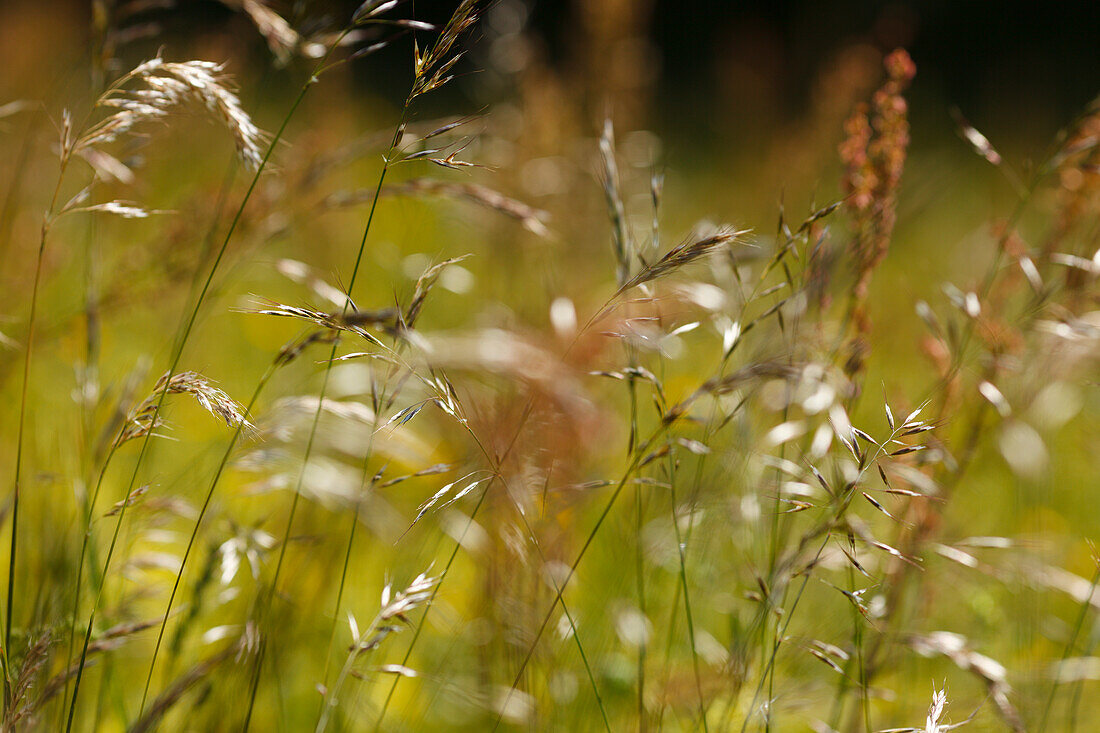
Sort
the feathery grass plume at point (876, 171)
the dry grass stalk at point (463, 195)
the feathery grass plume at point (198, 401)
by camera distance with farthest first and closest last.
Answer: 1. the dry grass stalk at point (463, 195)
2. the feathery grass plume at point (876, 171)
3. the feathery grass plume at point (198, 401)

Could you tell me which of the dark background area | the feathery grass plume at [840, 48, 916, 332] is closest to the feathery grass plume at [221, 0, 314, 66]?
the feathery grass plume at [840, 48, 916, 332]

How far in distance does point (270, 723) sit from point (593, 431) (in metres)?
0.72

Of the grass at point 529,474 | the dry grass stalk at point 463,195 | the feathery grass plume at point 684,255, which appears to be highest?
the feathery grass plume at point 684,255

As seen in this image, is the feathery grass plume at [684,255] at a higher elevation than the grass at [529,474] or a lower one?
higher

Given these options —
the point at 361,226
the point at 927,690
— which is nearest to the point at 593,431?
the point at 927,690

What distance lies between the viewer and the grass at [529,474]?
3.24 feet

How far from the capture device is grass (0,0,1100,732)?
3.24ft

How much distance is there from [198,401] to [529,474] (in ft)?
1.38

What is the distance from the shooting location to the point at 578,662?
4.73 ft

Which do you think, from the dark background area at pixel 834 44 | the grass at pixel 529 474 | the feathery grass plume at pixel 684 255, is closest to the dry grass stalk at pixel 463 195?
the grass at pixel 529 474

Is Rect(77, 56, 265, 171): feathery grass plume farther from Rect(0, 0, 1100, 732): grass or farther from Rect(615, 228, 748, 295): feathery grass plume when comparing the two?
Rect(615, 228, 748, 295): feathery grass plume

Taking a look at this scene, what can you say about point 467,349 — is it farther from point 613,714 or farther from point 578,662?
point 613,714

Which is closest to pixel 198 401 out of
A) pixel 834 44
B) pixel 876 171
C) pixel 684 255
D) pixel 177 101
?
pixel 177 101

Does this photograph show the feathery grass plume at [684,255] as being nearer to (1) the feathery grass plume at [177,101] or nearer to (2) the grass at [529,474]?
(2) the grass at [529,474]
